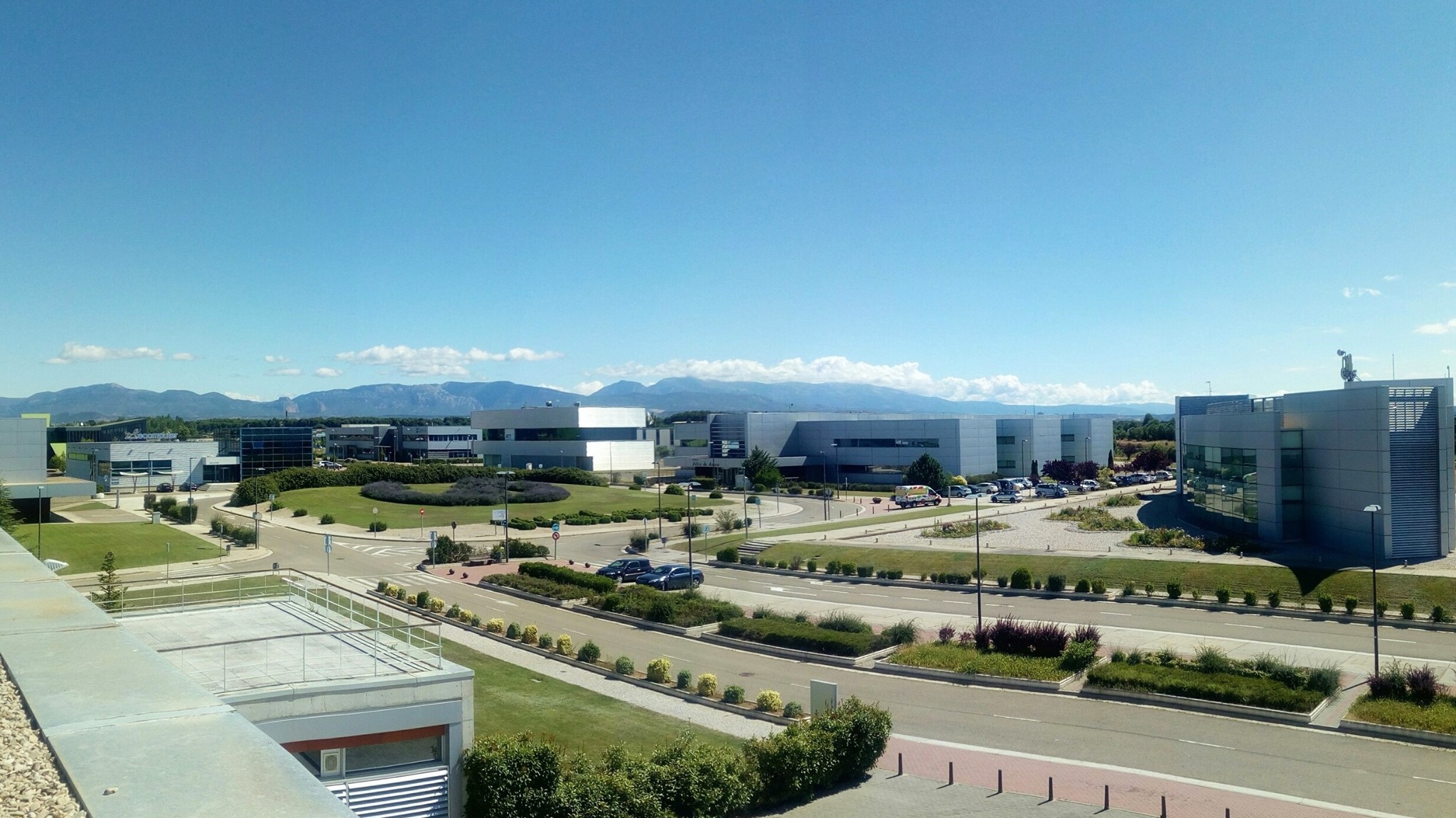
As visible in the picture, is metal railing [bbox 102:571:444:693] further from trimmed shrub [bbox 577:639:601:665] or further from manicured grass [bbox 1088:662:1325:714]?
manicured grass [bbox 1088:662:1325:714]

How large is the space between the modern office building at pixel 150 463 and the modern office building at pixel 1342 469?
10111 centimetres

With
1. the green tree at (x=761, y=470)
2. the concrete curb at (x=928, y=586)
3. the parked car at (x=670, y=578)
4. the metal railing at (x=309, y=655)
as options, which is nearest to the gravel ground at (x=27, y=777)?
the metal railing at (x=309, y=655)

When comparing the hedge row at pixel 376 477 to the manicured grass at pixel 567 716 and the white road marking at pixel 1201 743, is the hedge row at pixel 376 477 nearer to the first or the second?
the manicured grass at pixel 567 716

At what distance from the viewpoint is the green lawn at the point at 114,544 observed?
48828 millimetres

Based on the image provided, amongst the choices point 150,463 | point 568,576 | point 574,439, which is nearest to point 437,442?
point 574,439

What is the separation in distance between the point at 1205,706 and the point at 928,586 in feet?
66.6

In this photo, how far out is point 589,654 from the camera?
29328mm

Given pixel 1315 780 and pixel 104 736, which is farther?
pixel 1315 780

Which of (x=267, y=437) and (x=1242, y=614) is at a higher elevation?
(x=267, y=437)

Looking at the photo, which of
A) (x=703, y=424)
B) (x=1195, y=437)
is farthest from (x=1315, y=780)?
(x=703, y=424)

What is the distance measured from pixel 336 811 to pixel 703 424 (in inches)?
4404

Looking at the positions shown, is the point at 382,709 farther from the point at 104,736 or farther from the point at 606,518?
the point at 606,518

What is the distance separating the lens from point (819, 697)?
68.8ft

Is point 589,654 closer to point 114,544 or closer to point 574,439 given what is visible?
point 114,544
